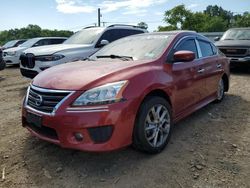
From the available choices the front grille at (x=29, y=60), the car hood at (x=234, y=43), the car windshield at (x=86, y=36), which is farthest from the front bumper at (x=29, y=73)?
the car hood at (x=234, y=43)

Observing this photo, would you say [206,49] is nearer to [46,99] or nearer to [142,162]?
[142,162]

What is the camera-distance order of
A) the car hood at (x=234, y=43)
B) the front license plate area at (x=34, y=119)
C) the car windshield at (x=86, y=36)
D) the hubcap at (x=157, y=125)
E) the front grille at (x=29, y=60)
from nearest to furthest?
1. the front license plate area at (x=34, y=119)
2. the hubcap at (x=157, y=125)
3. the front grille at (x=29, y=60)
4. the car windshield at (x=86, y=36)
5. the car hood at (x=234, y=43)

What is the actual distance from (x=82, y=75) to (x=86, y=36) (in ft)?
18.2

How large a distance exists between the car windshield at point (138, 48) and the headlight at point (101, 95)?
3.47 feet

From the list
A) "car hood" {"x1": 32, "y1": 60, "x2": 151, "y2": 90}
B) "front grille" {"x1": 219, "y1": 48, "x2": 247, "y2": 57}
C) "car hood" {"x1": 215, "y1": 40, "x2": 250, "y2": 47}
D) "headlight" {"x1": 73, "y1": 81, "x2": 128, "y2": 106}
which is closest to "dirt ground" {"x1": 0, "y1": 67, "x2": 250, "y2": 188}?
"headlight" {"x1": 73, "y1": 81, "x2": 128, "y2": 106}

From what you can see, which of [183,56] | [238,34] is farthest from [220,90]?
[238,34]

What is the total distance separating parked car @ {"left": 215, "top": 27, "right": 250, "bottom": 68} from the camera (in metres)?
9.95

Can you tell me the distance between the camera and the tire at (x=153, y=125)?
3.45m

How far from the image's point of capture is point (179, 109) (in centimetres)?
432

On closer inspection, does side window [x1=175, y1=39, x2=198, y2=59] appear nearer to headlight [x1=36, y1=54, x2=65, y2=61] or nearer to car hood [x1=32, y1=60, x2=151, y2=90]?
car hood [x1=32, y1=60, x2=151, y2=90]

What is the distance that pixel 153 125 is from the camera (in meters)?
3.68

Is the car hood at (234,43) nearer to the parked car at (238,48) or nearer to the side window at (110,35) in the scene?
the parked car at (238,48)

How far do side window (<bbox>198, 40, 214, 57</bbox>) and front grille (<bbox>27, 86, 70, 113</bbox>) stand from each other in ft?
9.78

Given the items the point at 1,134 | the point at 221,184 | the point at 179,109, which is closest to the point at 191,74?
the point at 179,109
